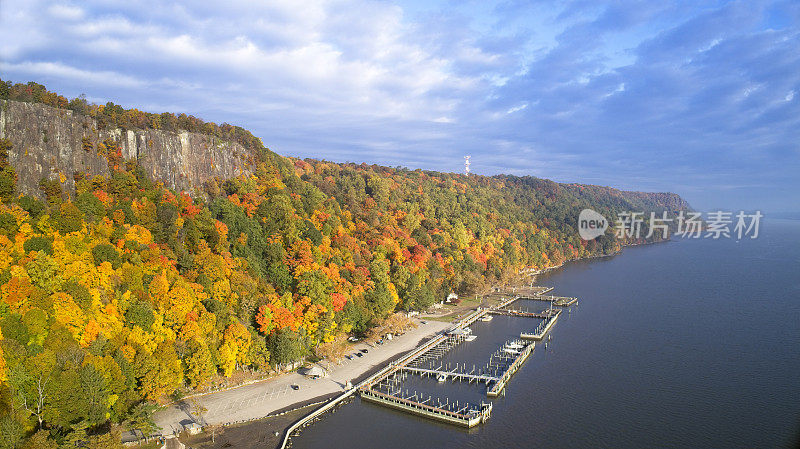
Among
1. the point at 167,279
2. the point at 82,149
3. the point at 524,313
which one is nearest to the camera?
the point at 167,279

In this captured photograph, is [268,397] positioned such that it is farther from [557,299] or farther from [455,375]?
[557,299]

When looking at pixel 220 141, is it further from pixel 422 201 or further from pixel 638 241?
pixel 638 241

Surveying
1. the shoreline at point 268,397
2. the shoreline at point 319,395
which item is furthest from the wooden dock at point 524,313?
the shoreline at point 268,397

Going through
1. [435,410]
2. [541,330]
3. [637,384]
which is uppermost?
[541,330]

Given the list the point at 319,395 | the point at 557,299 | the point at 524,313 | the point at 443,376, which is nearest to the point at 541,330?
the point at 524,313

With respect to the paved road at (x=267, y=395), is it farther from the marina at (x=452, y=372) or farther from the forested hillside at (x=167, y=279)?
the marina at (x=452, y=372)

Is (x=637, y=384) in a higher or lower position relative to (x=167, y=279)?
lower

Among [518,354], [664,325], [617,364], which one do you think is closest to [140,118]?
[518,354]
